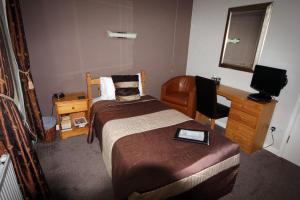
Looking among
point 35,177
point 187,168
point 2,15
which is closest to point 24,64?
point 2,15

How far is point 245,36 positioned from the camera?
2.99 metres

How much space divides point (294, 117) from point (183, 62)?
2310 mm

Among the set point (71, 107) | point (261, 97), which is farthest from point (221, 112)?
point (71, 107)

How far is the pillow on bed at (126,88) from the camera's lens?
2.85 metres

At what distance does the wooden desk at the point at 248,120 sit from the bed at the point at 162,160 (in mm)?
933

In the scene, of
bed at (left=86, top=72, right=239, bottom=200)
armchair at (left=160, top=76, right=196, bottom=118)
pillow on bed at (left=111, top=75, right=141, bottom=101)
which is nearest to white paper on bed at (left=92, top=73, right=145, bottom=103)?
pillow on bed at (left=111, top=75, right=141, bottom=101)

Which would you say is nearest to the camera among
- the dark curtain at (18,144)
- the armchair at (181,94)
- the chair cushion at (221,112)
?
the dark curtain at (18,144)

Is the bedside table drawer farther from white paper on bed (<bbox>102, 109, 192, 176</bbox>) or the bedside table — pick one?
white paper on bed (<bbox>102, 109, 192, 176</bbox>)

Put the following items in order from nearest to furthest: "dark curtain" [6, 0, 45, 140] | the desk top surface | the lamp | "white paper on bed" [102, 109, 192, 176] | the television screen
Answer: "white paper on bed" [102, 109, 192, 176] → "dark curtain" [6, 0, 45, 140] → the television screen → the desk top surface → the lamp

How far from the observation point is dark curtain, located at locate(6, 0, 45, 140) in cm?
224

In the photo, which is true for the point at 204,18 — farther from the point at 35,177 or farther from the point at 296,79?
the point at 35,177

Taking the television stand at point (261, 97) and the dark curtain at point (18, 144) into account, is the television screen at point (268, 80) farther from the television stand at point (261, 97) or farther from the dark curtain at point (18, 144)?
the dark curtain at point (18, 144)

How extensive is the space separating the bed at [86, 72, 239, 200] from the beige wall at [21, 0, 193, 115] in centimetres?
125

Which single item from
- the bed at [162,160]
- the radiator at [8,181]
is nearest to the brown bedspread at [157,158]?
the bed at [162,160]
